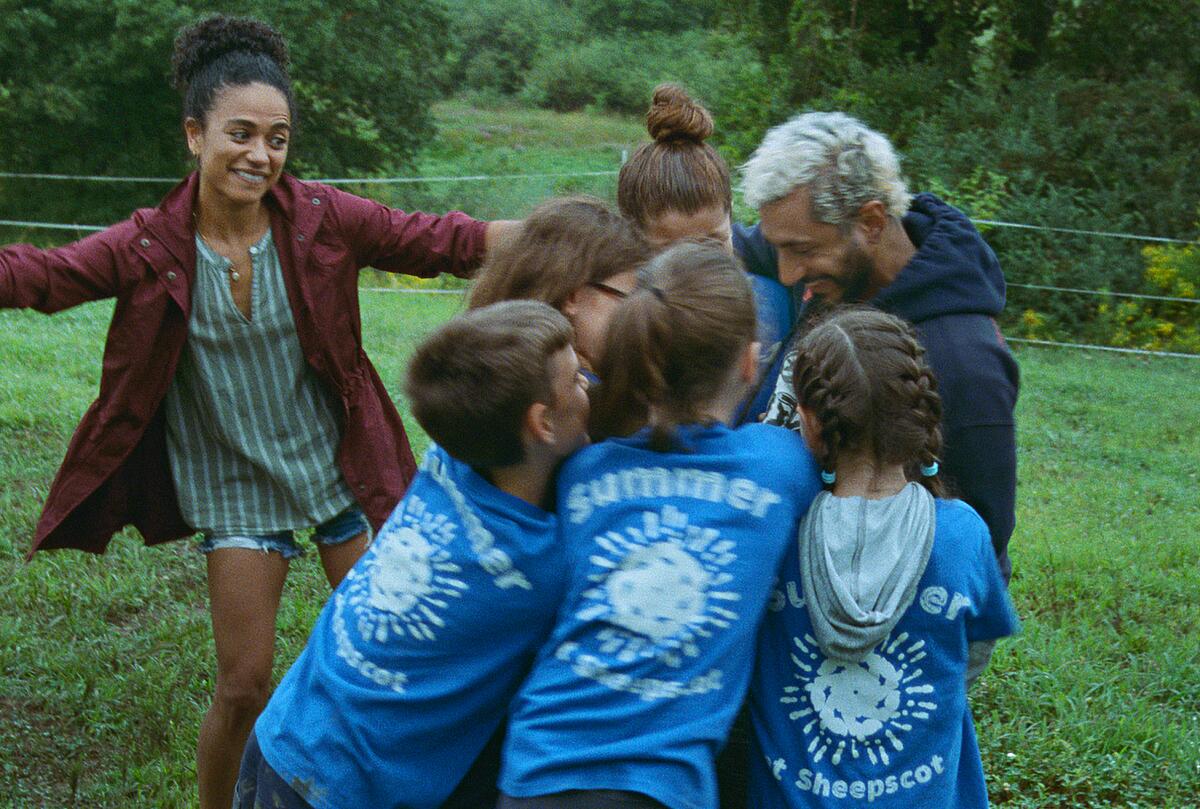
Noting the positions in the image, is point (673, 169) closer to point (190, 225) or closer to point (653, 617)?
point (190, 225)

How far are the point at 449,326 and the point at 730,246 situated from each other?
3.96ft

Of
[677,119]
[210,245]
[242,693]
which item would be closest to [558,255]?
[677,119]

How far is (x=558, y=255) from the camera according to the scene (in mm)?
2275

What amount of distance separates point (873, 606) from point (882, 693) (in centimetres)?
17

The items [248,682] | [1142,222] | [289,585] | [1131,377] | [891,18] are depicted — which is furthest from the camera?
[891,18]

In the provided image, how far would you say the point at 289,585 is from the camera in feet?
17.7

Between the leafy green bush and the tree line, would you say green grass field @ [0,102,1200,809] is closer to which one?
the tree line

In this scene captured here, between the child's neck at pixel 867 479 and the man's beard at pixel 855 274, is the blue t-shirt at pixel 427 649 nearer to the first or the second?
the child's neck at pixel 867 479

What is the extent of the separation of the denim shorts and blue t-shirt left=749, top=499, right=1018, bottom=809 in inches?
65.3

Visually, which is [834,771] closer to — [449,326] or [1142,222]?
[449,326]

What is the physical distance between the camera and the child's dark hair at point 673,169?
2.94m

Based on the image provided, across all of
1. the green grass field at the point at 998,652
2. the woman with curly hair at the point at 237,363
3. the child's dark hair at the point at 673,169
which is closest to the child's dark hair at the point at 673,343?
the child's dark hair at the point at 673,169

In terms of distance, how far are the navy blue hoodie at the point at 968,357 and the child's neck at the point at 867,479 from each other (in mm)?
343

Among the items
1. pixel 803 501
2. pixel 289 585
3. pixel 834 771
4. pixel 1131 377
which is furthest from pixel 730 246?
pixel 1131 377
